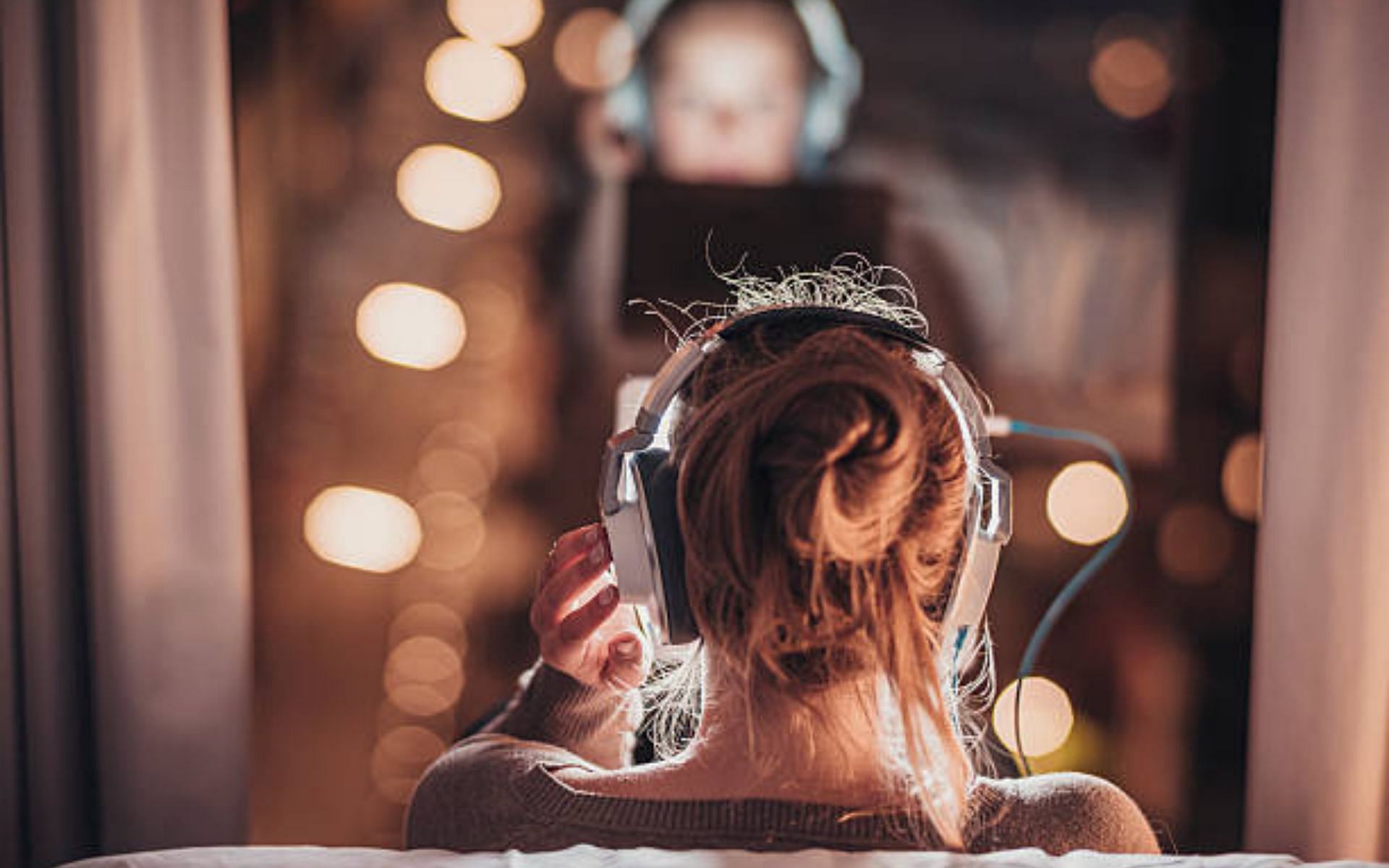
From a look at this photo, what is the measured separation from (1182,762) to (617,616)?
1.18 metres

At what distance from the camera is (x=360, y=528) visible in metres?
1.55

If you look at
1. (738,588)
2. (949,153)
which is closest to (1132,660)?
(949,153)

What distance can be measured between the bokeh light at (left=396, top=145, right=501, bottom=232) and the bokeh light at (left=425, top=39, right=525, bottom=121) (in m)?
0.07

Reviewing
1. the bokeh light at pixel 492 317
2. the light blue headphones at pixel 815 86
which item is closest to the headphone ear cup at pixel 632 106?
the light blue headphones at pixel 815 86

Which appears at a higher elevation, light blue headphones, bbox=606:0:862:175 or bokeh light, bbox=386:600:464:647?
light blue headphones, bbox=606:0:862:175

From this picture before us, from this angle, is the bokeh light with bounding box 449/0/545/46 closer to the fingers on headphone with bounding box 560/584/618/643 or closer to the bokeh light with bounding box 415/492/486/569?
the bokeh light with bounding box 415/492/486/569

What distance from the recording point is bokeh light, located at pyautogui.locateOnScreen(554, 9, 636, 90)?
148cm

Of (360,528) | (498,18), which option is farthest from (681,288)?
(360,528)

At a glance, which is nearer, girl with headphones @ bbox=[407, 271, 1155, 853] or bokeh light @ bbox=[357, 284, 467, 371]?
girl with headphones @ bbox=[407, 271, 1155, 853]

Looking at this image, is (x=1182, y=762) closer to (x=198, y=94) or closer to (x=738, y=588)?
(x=738, y=588)

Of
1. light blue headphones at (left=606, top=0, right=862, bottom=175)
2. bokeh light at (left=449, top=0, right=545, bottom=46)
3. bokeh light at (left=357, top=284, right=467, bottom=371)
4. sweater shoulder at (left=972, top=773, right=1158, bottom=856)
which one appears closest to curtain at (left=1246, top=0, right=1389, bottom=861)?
light blue headphones at (left=606, top=0, right=862, bottom=175)

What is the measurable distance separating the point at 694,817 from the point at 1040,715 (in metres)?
1.09

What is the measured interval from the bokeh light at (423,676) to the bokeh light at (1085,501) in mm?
955

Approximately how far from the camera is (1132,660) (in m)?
1.54
